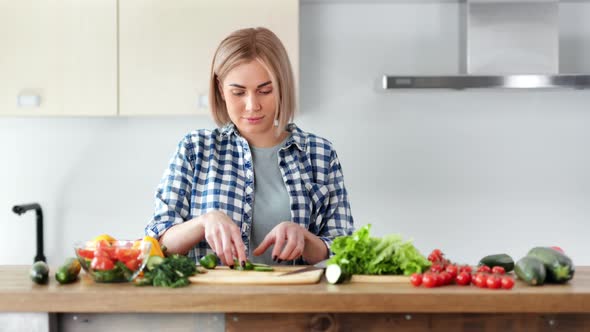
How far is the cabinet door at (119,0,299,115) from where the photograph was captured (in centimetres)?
280

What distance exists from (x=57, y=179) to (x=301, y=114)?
1220 mm

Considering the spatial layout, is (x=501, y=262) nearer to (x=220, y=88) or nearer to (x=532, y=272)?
(x=532, y=272)

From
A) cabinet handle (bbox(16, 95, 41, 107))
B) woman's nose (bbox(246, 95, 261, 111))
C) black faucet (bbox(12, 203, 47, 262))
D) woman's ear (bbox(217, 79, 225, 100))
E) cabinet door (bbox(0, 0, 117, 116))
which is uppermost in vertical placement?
cabinet door (bbox(0, 0, 117, 116))

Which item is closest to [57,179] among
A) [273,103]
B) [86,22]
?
[86,22]

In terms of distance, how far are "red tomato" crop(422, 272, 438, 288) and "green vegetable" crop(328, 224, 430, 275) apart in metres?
0.08

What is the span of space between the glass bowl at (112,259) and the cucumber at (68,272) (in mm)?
29

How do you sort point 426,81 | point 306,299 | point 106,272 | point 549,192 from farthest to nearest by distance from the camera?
point 549,192
point 426,81
point 106,272
point 306,299

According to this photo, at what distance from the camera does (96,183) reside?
3.22 metres

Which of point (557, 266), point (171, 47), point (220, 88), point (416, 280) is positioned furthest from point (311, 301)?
point (171, 47)

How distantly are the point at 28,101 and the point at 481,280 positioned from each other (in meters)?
2.12

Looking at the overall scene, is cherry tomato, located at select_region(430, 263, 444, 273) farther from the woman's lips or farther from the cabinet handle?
the cabinet handle

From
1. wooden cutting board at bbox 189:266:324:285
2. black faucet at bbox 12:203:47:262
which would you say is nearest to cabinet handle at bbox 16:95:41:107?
black faucet at bbox 12:203:47:262

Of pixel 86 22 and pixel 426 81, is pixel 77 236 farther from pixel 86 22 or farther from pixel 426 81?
pixel 426 81

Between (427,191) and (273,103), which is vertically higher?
(273,103)
